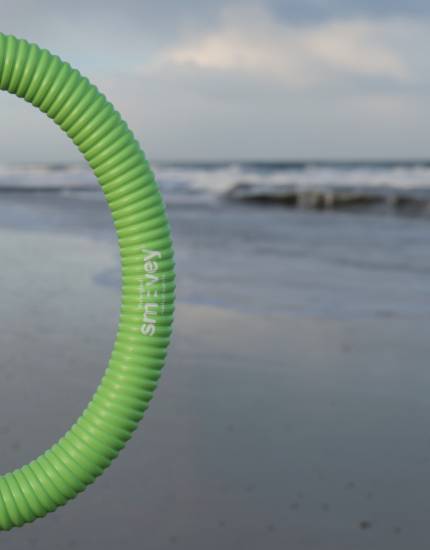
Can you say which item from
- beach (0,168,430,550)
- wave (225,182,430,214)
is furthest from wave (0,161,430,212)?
beach (0,168,430,550)

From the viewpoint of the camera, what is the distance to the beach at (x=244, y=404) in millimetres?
2855

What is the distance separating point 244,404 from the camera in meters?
3.91

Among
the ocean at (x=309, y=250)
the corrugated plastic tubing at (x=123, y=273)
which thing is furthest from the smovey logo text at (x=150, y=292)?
the ocean at (x=309, y=250)

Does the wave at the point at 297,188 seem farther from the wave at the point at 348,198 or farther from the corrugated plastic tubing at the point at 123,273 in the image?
the corrugated plastic tubing at the point at 123,273

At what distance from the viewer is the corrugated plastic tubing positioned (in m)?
2.03

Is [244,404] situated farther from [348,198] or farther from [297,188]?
[297,188]

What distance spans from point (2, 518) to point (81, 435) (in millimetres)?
265

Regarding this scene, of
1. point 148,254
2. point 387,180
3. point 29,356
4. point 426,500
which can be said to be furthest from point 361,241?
point 387,180

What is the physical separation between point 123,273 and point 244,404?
1.96 m

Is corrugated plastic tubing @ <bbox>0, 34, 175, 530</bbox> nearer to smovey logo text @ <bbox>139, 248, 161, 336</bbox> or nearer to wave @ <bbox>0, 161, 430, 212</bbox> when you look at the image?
smovey logo text @ <bbox>139, 248, 161, 336</bbox>

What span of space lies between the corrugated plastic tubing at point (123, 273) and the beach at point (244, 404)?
694 mm

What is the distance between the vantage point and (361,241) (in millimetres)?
10539

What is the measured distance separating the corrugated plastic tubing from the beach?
69 centimetres

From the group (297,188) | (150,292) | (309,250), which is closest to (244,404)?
(150,292)
